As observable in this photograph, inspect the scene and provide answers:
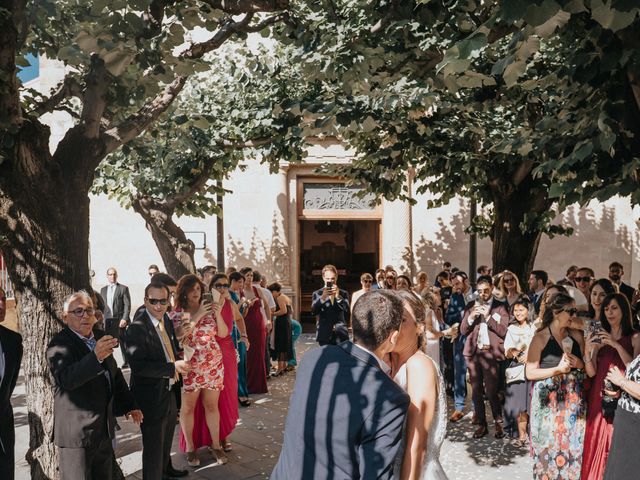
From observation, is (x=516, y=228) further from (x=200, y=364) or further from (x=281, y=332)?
(x=200, y=364)

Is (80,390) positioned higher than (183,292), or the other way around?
(183,292)

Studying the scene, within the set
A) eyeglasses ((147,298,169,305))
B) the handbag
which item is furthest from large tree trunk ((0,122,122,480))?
the handbag

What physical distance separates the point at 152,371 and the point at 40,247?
137 cm

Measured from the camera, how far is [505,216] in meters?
10.9

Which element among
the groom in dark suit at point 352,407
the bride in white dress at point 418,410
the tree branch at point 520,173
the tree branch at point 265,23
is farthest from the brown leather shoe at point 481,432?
the tree branch at point 265,23

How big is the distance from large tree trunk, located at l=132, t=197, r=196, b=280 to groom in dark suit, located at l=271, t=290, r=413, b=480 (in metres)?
10.2

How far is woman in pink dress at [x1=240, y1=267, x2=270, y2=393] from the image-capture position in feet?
31.9

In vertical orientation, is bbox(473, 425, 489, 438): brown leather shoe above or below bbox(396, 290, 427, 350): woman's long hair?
below

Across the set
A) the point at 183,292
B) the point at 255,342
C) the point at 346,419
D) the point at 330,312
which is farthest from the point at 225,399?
the point at 346,419

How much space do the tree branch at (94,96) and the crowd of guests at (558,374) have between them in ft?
10.8

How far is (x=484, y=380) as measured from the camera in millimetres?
7602

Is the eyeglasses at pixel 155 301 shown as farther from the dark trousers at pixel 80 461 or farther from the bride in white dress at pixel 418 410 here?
the bride in white dress at pixel 418 410

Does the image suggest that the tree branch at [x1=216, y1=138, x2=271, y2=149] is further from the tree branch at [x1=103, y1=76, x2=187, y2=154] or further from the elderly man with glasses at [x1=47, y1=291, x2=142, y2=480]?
the elderly man with glasses at [x1=47, y1=291, x2=142, y2=480]

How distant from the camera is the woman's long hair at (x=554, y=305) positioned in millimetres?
5324
